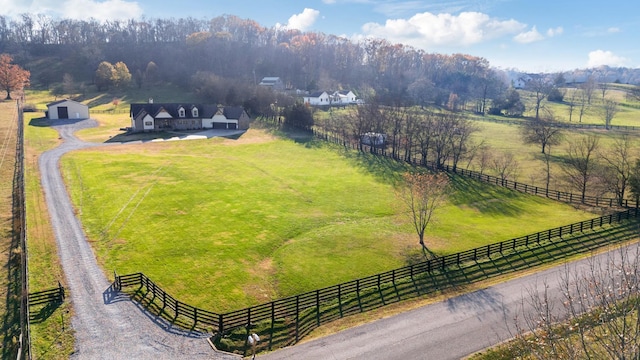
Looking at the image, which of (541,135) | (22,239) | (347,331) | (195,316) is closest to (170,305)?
(195,316)

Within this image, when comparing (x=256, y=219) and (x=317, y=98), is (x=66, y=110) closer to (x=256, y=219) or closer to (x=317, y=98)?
(x=317, y=98)

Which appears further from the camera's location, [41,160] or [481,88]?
[481,88]

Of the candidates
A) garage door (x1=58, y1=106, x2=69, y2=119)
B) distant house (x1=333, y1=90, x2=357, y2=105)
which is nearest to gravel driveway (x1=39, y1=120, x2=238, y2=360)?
garage door (x1=58, y1=106, x2=69, y2=119)

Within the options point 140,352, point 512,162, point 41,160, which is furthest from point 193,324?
point 512,162

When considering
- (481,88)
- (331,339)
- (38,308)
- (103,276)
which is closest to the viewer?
(331,339)

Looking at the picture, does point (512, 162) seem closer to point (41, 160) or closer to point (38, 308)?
point (38, 308)

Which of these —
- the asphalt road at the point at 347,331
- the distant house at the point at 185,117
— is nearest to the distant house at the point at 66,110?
the distant house at the point at 185,117

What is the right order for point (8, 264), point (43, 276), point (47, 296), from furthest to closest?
point (8, 264)
point (43, 276)
point (47, 296)
